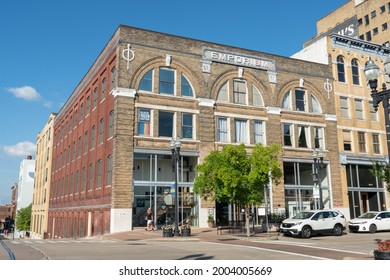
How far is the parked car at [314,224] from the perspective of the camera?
2233cm

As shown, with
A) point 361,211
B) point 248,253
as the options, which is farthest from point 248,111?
point 248,253

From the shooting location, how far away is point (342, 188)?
114ft

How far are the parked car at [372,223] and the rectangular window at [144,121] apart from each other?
15.2m

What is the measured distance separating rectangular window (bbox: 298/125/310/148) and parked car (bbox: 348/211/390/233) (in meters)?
10.2

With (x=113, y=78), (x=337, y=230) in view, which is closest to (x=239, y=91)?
(x=113, y=78)

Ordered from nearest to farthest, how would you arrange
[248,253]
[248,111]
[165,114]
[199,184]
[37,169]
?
[248,253]
[199,184]
[165,114]
[248,111]
[37,169]

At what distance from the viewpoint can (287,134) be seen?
3400 cm

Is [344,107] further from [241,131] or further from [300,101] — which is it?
[241,131]

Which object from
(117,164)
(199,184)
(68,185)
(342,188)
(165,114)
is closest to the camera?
(199,184)

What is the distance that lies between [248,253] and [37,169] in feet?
197

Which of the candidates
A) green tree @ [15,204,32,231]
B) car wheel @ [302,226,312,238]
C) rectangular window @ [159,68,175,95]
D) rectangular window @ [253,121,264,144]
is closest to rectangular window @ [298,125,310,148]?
rectangular window @ [253,121,264,144]

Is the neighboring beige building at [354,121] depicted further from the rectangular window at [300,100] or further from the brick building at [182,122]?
the rectangular window at [300,100]

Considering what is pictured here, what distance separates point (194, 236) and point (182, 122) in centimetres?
962

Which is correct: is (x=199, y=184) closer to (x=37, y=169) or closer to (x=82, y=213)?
(x=82, y=213)
